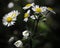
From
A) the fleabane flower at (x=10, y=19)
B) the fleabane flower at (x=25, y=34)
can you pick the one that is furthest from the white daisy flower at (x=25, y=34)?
the fleabane flower at (x=10, y=19)

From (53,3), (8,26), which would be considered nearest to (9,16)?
(8,26)

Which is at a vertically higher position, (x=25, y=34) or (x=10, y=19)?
(x=10, y=19)

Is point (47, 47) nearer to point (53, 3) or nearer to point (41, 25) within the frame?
point (41, 25)

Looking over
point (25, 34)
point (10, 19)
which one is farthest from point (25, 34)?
point (10, 19)

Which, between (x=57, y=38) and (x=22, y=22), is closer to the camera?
(x=22, y=22)

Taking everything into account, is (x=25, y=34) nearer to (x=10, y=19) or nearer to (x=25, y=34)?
(x=25, y=34)

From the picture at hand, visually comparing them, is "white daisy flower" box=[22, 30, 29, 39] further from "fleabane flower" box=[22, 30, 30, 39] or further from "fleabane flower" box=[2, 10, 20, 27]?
"fleabane flower" box=[2, 10, 20, 27]

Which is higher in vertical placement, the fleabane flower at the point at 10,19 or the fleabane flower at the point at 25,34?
the fleabane flower at the point at 10,19

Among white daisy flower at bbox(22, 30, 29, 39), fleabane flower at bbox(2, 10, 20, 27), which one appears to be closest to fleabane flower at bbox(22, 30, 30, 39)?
white daisy flower at bbox(22, 30, 29, 39)

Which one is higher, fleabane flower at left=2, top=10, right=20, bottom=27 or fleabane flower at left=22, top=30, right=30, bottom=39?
fleabane flower at left=2, top=10, right=20, bottom=27

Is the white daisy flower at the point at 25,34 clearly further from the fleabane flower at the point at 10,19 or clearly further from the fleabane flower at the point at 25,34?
the fleabane flower at the point at 10,19

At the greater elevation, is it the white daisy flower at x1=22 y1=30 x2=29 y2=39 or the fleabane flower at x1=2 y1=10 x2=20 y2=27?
the fleabane flower at x1=2 y1=10 x2=20 y2=27
